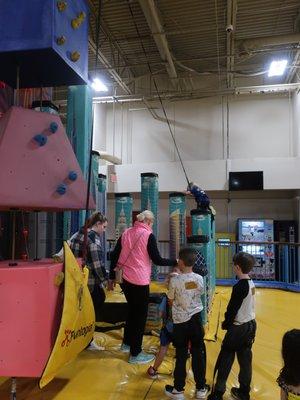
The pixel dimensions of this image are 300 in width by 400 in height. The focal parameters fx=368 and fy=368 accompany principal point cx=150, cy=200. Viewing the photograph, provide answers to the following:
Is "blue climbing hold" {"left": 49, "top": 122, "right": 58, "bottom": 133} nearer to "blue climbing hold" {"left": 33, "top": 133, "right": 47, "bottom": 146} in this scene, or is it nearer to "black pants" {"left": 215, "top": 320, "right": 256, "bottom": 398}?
"blue climbing hold" {"left": 33, "top": 133, "right": 47, "bottom": 146}

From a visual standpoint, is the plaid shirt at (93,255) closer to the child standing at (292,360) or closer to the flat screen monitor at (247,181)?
the child standing at (292,360)

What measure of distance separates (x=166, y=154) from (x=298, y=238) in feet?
12.8

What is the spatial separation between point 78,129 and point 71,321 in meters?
2.93

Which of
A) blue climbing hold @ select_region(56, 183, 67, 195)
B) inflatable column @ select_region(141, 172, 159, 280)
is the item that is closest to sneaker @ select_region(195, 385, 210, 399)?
blue climbing hold @ select_region(56, 183, 67, 195)

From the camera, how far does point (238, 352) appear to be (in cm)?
264

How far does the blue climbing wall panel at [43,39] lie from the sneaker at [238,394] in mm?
2463

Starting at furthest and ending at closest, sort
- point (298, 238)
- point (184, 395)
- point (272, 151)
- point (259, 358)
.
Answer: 1. point (272, 151)
2. point (298, 238)
3. point (259, 358)
4. point (184, 395)

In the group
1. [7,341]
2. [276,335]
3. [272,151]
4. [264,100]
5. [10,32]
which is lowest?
[276,335]

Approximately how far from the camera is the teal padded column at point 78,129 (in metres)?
4.41

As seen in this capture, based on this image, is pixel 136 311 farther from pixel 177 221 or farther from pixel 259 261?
pixel 259 261

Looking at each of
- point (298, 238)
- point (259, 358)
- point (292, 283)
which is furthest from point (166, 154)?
point (259, 358)

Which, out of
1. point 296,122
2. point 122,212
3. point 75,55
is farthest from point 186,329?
point 296,122

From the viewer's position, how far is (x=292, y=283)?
288 inches

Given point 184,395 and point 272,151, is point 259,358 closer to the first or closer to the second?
point 184,395
